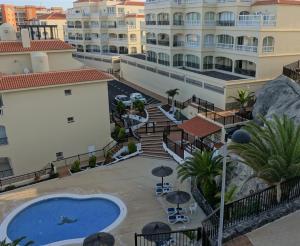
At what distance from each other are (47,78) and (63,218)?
13789 millimetres

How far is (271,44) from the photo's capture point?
34.3 metres

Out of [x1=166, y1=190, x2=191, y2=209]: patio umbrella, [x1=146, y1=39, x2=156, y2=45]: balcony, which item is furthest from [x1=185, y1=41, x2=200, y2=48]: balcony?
[x1=166, y1=190, x2=191, y2=209]: patio umbrella

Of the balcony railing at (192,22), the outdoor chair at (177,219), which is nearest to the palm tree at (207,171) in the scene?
the outdoor chair at (177,219)

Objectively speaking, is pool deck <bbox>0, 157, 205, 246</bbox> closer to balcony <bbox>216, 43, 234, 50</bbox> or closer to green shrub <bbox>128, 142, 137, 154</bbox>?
green shrub <bbox>128, 142, 137, 154</bbox>

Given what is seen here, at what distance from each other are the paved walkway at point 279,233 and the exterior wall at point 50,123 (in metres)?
20.4

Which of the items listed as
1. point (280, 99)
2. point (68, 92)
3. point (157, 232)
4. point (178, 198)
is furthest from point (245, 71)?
point (157, 232)

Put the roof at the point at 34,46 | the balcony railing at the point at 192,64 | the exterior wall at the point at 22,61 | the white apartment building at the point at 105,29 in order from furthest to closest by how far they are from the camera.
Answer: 1. the white apartment building at the point at 105,29
2. the balcony railing at the point at 192,64
3. the exterior wall at the point at 22,61
4. the roof at the point at 34,46

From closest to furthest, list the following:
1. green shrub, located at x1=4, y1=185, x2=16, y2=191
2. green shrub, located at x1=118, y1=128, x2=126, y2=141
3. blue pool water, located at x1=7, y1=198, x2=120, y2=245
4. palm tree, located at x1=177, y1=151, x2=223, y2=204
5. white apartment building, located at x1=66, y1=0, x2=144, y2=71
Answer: blue pool water, located at x1=7, y1=198, x2=120, y2=245 < palm tree, located at x1=177, y1=151, x2=223, y2=204 < green shrub, located at x1=4, y1=185, x2=16, y2=191 < green shrub, located at x1=118, y1=128, x2=126, y2=141 < white apartment building, located at x1=66, y1=0, x2=144, y2=71

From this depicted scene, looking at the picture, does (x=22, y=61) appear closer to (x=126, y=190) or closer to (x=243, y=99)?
(x=126, y=190)

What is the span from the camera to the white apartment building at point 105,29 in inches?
2586

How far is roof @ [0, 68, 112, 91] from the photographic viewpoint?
87.6 feet

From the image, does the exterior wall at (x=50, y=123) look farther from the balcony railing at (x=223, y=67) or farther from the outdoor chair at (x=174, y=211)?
the balcony railing at (x=223, y=67)

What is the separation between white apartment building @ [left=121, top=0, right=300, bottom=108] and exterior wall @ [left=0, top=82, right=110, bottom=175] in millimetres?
12846

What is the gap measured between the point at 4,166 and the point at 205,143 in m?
18.8
